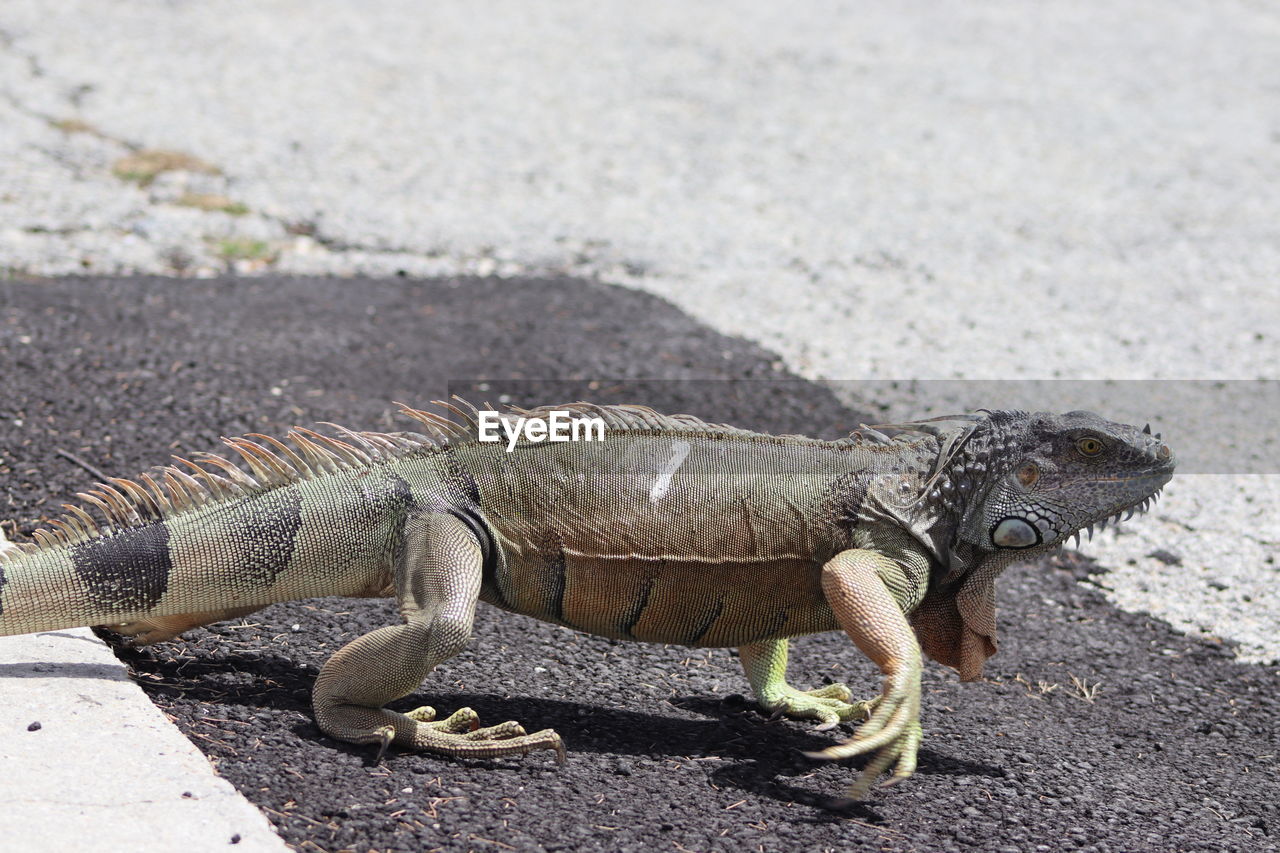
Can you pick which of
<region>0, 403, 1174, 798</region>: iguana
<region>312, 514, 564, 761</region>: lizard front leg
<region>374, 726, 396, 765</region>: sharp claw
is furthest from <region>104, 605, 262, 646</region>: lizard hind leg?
<region>374, 726, 396, 765</region>: sharp claw

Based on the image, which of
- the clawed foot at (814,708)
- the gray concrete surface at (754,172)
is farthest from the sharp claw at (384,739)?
the gray concrete surface at (754,172)

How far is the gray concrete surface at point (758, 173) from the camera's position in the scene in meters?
10.4

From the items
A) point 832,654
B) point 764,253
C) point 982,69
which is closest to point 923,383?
point 764,253

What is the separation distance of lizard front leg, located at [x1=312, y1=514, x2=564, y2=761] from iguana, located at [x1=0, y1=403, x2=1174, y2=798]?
2 centimetres

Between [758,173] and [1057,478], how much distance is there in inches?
389

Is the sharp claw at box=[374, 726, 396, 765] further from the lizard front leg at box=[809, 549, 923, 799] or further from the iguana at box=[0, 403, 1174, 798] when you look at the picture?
the lizard front leg at box=[809, 549, 923, 799]

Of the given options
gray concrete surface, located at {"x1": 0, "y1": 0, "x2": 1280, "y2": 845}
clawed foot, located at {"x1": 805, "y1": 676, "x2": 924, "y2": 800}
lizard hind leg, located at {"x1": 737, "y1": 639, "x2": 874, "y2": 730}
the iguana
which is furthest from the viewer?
gray concrete surface, located at {"x1": 0, "y1": 0, "x2": 1280, "y2": 845}

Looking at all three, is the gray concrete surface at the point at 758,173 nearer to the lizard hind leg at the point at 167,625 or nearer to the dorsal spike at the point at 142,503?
the lizard hind leg at the point at 167,625

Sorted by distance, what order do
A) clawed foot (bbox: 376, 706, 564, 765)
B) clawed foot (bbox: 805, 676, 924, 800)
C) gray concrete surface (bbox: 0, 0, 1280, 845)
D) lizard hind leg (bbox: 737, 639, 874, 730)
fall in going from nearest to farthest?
clawed foot (bbox: 805, 676, 924, 800), clawed foot (bbox: 376, 706, 564, 765), lizard hind leg (bbox: 737, 639, 874, 730), gray concrete surface (bbox: 0, 0, 1280, 845)

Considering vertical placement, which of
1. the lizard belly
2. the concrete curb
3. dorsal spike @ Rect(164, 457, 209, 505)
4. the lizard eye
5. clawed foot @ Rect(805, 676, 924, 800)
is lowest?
the concrete curb

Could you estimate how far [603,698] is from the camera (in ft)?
16.9

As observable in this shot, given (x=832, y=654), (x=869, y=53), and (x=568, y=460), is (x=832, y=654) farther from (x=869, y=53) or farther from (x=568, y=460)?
(x=869, y=53)

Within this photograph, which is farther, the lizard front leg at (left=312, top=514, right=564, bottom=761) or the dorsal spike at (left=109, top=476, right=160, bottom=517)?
the dorsal spike at (left=109, top=476, right=160, bottom=517)

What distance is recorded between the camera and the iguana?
4535 millimetres
